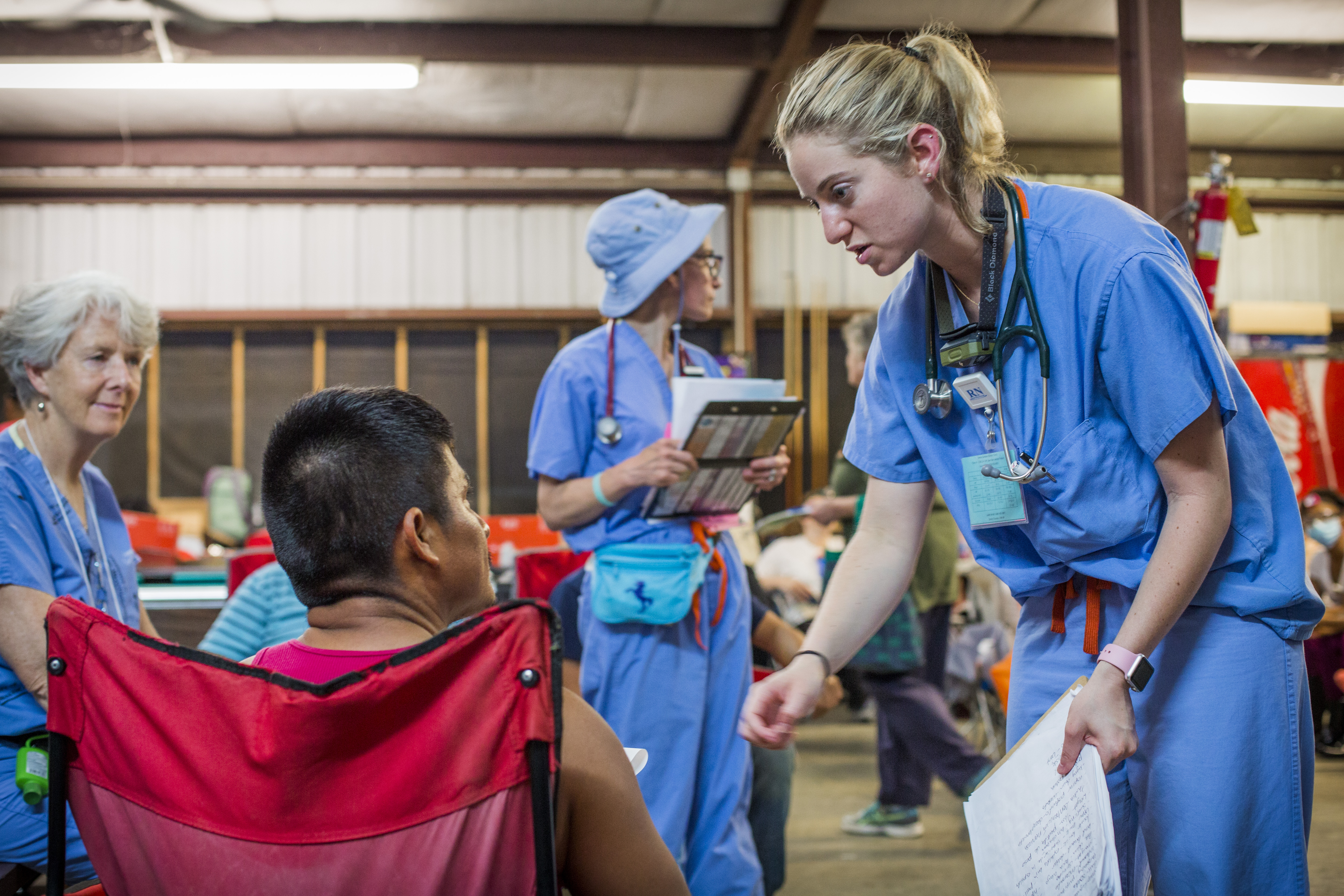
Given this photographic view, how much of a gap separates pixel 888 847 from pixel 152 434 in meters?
7.79

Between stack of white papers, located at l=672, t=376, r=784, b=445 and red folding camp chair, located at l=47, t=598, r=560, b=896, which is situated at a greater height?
stack of white papers, located at l=672, t=376, r=784, b=445

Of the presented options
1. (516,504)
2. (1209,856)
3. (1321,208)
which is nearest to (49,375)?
(1209,856)

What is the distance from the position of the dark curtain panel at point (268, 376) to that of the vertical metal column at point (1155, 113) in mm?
7201

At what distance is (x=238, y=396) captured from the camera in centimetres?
916

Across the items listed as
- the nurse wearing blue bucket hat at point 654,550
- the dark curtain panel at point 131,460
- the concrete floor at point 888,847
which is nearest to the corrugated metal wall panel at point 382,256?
the dark curtain panel at point 131,460

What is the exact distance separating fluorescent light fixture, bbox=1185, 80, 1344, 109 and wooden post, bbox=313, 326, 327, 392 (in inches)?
273

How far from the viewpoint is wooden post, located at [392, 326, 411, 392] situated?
927cm

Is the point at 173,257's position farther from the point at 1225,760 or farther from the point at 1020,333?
the point at 1225,760

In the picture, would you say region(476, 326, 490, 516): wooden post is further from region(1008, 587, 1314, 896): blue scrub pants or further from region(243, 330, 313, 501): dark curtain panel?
region(1008, 587, 1314, 896): blue scrub pants

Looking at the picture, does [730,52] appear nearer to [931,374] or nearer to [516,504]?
[516,504]

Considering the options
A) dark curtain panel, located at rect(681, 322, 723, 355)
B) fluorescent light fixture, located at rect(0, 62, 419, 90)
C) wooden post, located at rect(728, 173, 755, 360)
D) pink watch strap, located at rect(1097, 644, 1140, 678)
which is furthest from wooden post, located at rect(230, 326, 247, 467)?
pink watch strap, located at rect(1097, 644, 1140, 678)

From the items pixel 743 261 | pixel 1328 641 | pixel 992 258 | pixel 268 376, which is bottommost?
pixel 1328 641

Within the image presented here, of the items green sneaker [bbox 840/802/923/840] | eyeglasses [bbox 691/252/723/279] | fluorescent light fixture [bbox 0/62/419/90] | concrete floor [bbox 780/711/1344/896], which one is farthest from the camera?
fluorescent light fixture [bbox 0/62/419/90]

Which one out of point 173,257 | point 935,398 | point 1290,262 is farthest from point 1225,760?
point 1290,262
